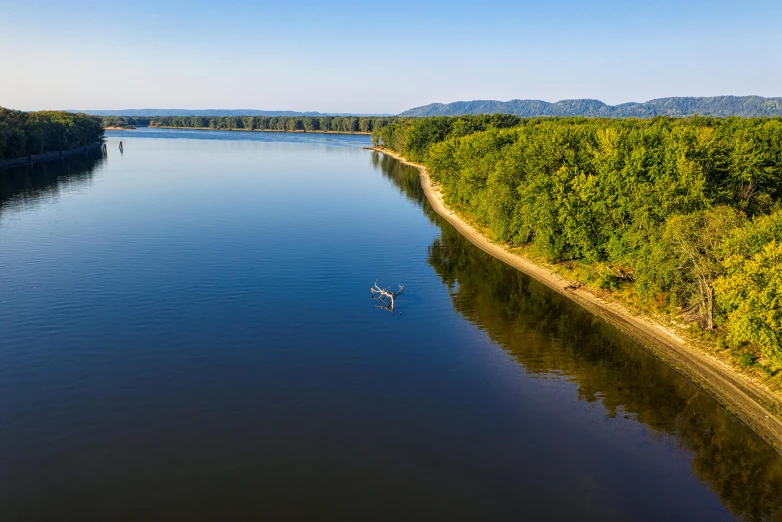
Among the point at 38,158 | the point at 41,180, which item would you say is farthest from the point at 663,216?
the point at 38,158

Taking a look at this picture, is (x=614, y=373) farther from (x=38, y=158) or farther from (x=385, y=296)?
(x=38, y=158)

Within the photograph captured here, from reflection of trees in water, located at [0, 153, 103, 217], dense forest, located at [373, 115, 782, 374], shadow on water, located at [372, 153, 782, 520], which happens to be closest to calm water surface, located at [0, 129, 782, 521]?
shadow on water, located at [372, 153, 782, 520]

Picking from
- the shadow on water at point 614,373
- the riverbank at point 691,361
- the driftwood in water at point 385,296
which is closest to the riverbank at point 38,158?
the driftwood in water at point 385,296

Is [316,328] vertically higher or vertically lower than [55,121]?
lower

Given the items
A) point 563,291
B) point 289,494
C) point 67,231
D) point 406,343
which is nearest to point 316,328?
point 406,343

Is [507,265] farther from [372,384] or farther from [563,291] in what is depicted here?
[372,384]

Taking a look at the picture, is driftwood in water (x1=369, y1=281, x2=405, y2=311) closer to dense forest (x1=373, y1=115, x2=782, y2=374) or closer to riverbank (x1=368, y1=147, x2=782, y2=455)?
riverbank (x1=368, y1=147, x2=782, y2=455)

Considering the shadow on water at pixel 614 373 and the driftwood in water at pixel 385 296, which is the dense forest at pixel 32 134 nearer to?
the driftwood in water at pixel 385 296
